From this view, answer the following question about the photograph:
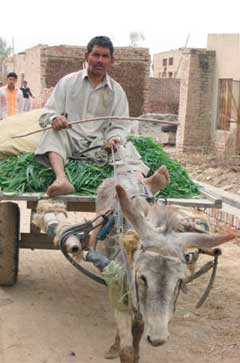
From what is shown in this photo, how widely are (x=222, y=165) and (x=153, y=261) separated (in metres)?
9.63

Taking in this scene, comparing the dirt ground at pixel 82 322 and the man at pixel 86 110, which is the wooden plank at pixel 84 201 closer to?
the man at pixel 86 110

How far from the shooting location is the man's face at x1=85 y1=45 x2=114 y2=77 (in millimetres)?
5270

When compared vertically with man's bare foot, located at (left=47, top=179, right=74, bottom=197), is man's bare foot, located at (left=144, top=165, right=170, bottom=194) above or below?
above

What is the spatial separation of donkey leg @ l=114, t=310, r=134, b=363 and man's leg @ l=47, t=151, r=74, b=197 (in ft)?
4.19

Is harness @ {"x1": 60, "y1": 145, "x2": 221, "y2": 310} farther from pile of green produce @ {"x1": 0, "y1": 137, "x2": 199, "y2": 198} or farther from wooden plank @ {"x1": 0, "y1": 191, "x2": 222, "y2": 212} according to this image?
pile of green produce @ {"x1": 0, "y1": 137, "x2": 199, "y2": 198}

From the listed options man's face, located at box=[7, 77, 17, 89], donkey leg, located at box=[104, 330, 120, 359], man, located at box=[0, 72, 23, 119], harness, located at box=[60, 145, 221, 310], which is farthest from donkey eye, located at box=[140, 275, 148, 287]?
man's face, located at box=[7, 77, 17, 89]

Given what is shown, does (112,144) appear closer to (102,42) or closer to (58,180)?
(58,180)

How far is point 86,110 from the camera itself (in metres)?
A: 5.58

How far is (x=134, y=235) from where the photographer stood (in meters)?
3.42

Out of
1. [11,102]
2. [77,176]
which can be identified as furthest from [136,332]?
[11,102]

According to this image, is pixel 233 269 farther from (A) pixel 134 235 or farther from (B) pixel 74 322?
(A) pixel 134 235

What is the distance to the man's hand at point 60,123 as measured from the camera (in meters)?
5.09

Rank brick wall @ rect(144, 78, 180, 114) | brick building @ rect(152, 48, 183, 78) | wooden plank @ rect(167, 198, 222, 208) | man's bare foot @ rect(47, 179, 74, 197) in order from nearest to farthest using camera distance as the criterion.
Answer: man's bare foot @ rect(47, 179, 74, 197)
wooden plank @ rect(167, 198, 222, 208)
brick wall @ rect(144, 78, 180, 114)
brick building @ rect(152, 48, 183, 78)

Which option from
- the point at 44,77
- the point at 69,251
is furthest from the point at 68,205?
the point at 44,77
